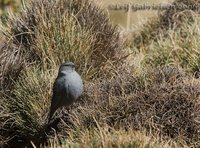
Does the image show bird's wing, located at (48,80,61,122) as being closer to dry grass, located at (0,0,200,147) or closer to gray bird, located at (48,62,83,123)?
gray bird, located at (48,62,83,123)

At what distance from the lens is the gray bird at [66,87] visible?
8.19 m

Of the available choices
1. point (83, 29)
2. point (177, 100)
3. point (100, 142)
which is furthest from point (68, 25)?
point (100, 142)

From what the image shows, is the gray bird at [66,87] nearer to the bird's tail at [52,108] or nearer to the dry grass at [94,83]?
the bird's tail at [52,108]

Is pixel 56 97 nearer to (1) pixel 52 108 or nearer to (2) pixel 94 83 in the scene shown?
(1) pixel 52 108

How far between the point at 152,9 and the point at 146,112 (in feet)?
24.5

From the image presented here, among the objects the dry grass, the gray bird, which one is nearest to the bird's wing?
the gray bird

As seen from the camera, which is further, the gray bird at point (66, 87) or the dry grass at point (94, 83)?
the gray bird at point (66, 87)

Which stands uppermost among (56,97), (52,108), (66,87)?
(66,87)

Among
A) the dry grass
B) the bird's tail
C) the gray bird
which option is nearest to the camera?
the dry grass

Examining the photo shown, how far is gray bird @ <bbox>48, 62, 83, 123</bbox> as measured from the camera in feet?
26.9

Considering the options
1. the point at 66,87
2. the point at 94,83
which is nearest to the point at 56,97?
the point at 66,87

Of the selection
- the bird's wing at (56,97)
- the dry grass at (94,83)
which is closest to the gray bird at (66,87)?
the bird's wing at (56,97)

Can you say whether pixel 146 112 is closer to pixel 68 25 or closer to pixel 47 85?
pixel 47 85

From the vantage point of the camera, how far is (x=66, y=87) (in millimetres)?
8188
